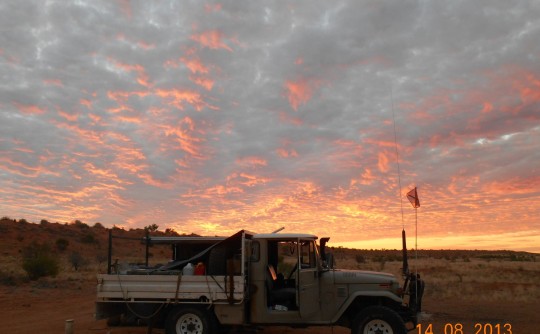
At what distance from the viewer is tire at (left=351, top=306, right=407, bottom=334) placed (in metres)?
9.16

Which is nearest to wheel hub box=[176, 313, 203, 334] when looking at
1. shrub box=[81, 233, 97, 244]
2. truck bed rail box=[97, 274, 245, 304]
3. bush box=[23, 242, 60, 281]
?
truck bed rail box=[97, 274, 245, 304]

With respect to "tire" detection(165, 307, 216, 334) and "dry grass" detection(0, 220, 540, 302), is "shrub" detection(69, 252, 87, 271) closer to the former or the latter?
"dry grass" detection(0, 220, 540, 302)

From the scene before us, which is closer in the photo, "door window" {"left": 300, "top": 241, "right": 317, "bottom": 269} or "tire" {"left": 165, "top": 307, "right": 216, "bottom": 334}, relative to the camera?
"door window" {"left": 300, "top": 241, "right": 317, "bottom": 269}

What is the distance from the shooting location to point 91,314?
15703 mm

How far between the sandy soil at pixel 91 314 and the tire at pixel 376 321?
99 centimetres

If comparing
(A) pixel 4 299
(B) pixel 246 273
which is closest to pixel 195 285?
(B) pixel 246 273

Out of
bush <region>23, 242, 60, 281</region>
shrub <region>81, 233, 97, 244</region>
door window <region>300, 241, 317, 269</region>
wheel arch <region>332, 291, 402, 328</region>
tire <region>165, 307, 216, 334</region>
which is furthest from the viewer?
shrub <region>81, 233, 97, 244</region>

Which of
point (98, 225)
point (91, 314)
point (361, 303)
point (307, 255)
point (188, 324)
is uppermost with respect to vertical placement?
point (98, 225)

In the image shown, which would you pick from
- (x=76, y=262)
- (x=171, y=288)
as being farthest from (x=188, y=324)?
(x=76, y=262)

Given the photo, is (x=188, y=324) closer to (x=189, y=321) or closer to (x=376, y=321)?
(x=189, y=321)

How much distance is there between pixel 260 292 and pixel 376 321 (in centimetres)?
233

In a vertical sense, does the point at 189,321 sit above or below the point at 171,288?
below

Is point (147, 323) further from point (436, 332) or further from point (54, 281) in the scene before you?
point (54, 281)

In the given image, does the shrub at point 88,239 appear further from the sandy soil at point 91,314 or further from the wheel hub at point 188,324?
the wheel hub at point 188,324
